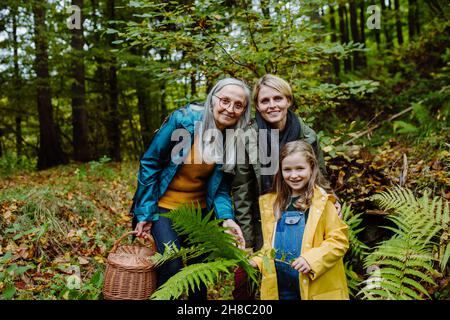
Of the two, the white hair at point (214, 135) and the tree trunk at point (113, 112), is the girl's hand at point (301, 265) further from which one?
the tree trunk at point (113, 112)

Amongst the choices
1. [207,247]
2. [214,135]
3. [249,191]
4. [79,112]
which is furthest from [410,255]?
[79,112]

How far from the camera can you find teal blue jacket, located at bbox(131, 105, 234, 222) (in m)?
3.34

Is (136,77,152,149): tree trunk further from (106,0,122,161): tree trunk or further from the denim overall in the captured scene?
the denim overall

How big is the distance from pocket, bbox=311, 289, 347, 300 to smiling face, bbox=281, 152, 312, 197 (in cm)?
79

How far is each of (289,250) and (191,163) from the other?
1.11m

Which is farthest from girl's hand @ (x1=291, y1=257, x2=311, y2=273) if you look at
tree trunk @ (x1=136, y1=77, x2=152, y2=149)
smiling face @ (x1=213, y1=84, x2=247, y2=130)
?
tree trunk @ (x1=136, y1=77, x2=152, y2=149)

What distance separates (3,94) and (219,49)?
838 cm

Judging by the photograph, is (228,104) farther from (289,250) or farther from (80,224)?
(80,224)

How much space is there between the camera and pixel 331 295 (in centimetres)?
273

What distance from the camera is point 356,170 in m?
4.54

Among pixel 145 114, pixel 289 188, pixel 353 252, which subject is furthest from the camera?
pixel 145 114

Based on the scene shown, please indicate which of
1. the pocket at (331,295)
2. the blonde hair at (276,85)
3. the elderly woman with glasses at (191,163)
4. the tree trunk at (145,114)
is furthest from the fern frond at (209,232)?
the tree trunk at (145,114)
